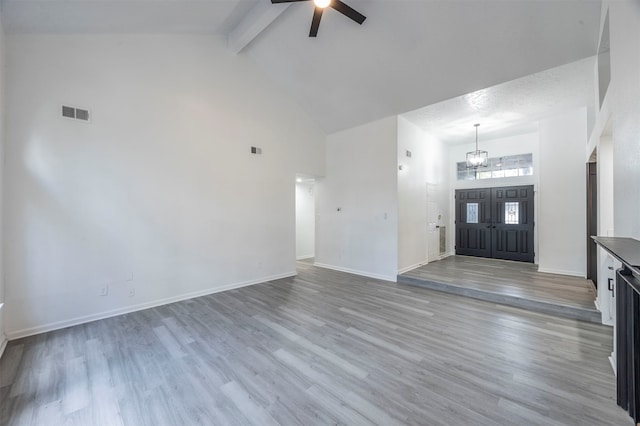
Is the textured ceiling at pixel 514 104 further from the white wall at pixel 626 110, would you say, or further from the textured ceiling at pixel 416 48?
the white wall at pixel 626 110

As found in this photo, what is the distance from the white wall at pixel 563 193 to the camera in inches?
195

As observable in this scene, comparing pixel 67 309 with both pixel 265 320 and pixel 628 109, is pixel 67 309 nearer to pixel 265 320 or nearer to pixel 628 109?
pixel 265 320

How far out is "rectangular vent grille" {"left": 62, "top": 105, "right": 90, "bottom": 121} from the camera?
10.5 ft

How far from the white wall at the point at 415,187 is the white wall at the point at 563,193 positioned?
217cm

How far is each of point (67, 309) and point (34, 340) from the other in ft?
1.35

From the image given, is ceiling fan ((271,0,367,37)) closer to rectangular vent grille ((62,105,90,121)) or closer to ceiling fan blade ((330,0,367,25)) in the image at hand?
ceiling fan blade ((330,0,367,25))

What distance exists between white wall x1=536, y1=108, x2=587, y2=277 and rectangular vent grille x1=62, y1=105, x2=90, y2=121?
799 centimetres

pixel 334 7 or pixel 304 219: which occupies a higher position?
pixel 334 7

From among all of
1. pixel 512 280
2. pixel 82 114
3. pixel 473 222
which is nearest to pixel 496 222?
pixel 473 222

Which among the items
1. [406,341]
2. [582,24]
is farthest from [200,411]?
[582,24]

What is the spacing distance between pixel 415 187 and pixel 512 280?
2599 millimetres

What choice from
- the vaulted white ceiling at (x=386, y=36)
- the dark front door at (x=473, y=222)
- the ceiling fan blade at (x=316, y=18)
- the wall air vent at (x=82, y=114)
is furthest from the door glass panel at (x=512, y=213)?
the wall air vent at (x=82, y=114)

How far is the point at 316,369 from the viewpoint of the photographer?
2.29 metres

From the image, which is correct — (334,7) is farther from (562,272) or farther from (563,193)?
(562,272)
